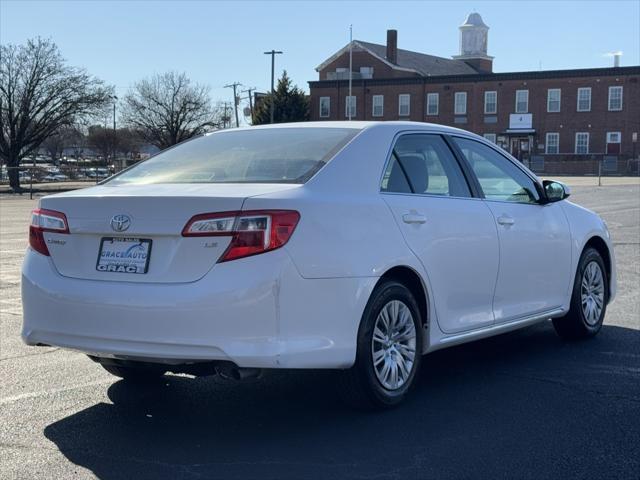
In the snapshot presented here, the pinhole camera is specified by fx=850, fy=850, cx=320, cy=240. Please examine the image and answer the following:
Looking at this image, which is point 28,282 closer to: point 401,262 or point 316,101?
point 401,262

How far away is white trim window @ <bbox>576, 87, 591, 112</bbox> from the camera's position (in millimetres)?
63156

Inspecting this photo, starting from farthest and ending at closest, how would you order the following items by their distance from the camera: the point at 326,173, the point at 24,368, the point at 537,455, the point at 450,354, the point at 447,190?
the point at 450,354, the point at 24,368, the point at 447,190, the point at 326,173, the point at 537,455

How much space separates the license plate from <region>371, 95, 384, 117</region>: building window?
67813 millimetres

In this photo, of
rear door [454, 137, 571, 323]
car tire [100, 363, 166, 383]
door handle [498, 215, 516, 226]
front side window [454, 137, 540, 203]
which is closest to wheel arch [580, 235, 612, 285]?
rear door [454, 137, 571, 323]

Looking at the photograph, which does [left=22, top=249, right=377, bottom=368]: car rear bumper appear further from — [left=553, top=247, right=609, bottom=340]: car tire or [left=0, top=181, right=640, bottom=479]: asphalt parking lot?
[left=553, top=247, right=609, bottom=340]: car tire

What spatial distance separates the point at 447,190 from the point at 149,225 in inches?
85.6

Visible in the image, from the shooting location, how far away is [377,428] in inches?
185

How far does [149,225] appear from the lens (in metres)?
4.38

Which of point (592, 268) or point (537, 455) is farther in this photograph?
point (592, 268)

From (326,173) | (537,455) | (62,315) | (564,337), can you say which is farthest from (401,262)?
(564,337)

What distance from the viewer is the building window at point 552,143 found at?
65375 mm

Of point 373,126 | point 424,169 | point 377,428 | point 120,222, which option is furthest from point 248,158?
point 377,428

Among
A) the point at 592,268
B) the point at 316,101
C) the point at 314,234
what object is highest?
the point at 316,101

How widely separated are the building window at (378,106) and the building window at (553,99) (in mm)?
13819
